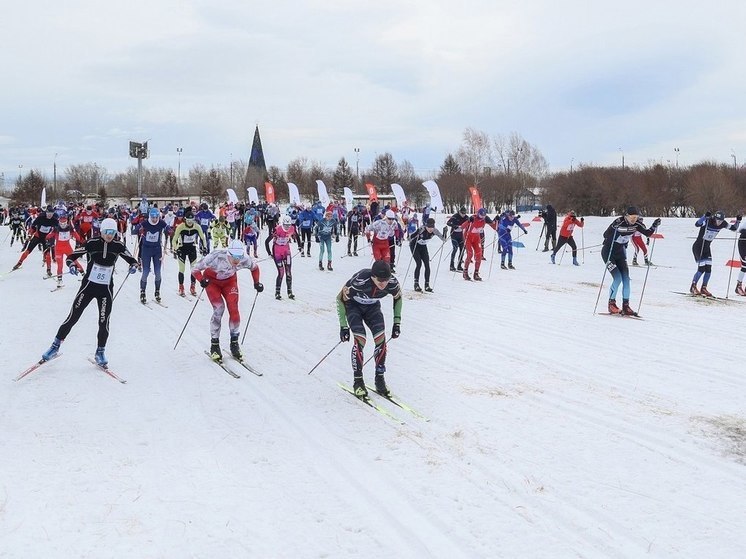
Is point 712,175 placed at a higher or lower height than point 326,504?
higher

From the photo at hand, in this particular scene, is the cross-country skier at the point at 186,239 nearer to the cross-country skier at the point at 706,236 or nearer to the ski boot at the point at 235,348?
the ski boot at the point at 235,348

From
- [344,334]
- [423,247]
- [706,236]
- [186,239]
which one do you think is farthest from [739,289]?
[186,239]

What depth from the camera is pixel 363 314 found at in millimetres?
6770

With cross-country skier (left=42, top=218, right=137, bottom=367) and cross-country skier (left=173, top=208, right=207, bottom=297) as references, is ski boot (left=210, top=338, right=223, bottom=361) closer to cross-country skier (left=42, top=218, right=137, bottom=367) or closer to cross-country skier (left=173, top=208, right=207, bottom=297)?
cross-country skier (left=42, top=218, right=137, bottom=367)

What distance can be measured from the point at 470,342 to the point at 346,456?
4.61 metres

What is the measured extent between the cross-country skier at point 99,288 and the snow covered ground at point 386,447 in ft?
1.26

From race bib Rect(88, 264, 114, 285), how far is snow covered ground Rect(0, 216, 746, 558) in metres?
1.20

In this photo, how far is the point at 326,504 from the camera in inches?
172

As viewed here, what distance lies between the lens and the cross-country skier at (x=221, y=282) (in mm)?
8109

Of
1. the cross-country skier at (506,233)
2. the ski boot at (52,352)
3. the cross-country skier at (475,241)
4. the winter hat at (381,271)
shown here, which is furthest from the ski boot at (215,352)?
the cross-country skier at (506,233)

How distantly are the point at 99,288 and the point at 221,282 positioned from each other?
1625 mm

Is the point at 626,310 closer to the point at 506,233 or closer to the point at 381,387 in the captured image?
the point at 381,387

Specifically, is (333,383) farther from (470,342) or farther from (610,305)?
(610,305)

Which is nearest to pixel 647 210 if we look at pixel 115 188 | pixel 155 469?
pixel 155 469
